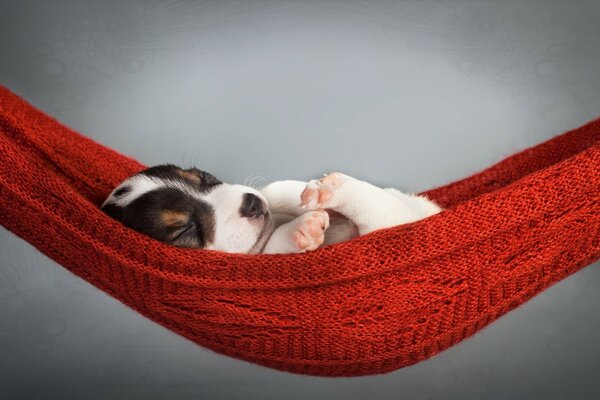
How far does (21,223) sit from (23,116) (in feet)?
0.95

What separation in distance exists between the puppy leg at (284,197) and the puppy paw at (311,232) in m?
0.36

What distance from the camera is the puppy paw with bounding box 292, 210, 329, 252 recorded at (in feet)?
5.70

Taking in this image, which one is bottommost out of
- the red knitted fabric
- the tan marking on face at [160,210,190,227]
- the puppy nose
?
the red knitted fabric

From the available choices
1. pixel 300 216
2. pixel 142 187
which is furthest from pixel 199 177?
pixel 300 216

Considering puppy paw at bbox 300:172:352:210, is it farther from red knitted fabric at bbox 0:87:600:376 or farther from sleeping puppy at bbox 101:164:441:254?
red knitted fabric at bbox 0:87:600:376

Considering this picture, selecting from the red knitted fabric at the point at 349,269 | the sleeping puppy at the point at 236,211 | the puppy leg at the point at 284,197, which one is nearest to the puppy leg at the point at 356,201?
the sleeping puppy at the point at 236,211

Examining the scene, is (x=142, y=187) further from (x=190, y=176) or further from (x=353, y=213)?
(x=353, y=213)

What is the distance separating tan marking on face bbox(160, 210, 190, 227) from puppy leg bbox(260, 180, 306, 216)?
31 centimetres

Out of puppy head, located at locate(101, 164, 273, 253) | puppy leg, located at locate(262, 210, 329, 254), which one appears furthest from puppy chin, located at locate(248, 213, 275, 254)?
puppy leg, located at locate(262, 210, 329, 254)

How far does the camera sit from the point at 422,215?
206 centimetres

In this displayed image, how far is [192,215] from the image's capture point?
1.90 m

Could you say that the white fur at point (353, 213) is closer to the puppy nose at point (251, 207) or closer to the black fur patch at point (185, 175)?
the puppy nose at point (251, 207)

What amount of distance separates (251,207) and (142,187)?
265mm

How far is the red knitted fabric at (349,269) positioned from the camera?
173cm
